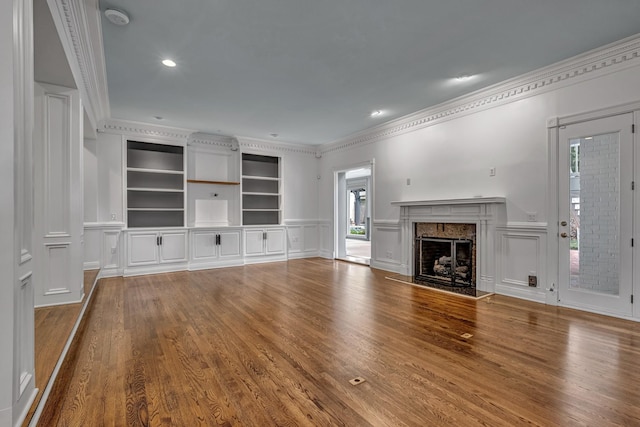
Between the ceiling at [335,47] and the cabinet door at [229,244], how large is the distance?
274 centimetres

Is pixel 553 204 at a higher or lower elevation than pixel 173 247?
higher

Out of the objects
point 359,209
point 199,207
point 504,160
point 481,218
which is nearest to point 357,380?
point 481,218

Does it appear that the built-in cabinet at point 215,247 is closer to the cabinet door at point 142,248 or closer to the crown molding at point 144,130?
the cabinet door at point 142,248

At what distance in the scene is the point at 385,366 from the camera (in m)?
2.35

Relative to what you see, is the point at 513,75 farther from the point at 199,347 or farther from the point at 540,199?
the point at 199,347

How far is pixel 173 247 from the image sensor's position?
6.17 meters

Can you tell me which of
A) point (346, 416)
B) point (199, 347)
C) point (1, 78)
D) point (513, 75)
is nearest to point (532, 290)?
point (513, 75)

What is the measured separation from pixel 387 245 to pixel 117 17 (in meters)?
5.21

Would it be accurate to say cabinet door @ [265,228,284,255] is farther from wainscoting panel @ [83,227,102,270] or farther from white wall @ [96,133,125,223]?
wainscoting panel @ [83,227,102,270]

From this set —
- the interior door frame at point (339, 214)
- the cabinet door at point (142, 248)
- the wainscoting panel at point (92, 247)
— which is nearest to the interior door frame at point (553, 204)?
the interior door frame at point (339, 214)

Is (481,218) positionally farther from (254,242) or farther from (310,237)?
(254,242)

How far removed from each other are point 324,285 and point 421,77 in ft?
10.9

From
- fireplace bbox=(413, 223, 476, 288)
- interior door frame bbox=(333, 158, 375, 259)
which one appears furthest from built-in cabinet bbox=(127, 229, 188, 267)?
fireplace bbox=(413, 223, 476, 288)

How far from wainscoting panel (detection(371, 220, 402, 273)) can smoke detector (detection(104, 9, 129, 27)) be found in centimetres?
489
